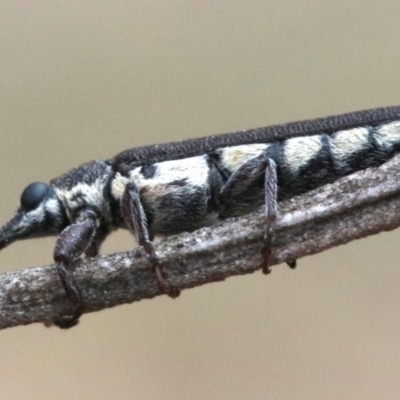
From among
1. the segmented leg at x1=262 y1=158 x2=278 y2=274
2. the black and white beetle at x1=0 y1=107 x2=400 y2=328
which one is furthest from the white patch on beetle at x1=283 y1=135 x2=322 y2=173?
the segmented leg at x1=262 y1=158 x2=278 y2=274

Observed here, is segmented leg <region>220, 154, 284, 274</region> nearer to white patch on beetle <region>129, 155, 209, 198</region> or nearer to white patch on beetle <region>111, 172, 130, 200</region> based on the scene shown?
white patch on beetle <region>129, 155, 209, 198</region>

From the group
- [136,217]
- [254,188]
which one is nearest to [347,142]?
[254,188]

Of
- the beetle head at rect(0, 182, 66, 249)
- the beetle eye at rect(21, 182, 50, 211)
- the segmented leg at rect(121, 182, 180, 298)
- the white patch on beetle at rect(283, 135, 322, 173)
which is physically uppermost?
the white patch on beetle at rect(283, 135, 322, 173)

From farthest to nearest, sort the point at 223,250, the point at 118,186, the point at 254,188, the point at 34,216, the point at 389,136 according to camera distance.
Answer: the point at 34,216 < the point at 118,186 < the point at 254,188 < the point at 389,136 < the point at 223,250

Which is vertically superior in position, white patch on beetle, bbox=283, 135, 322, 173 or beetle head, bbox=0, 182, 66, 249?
white patch on beetle, bbox=283, 135, 322, 173

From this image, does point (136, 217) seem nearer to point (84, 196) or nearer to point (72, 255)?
point (72, 255)

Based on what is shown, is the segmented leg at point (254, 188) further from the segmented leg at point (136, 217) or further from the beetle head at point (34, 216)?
the beetle head at point (34, 216)
